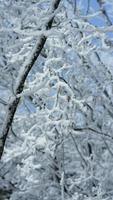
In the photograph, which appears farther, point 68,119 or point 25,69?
point 68,119

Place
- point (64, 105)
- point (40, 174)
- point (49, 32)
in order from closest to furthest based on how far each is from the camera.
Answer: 1. point (49, 32)
2. point (64, 105)
3. point (40, 174)

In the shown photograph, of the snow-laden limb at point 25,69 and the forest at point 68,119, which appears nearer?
the snow-laden limb at point 25,69

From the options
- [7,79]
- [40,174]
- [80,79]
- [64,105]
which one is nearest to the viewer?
[64,105]

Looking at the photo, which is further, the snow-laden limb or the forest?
the forest

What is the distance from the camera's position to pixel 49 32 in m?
2.63

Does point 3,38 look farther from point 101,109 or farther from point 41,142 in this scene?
point 41,142

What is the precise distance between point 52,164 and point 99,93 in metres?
1.15

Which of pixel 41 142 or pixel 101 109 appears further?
pixel 101 109

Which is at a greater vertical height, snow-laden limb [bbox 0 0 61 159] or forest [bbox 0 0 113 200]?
snow-laden limb [bbox 0 0 61 159]

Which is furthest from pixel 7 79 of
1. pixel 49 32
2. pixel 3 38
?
pixel 49 32

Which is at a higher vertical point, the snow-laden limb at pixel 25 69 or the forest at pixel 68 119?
the snow-laden limb at pixel 25 69

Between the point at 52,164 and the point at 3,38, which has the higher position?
the point at 3,38

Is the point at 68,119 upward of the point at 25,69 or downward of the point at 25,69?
downward

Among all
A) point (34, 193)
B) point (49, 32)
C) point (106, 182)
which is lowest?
point (34, 193)
